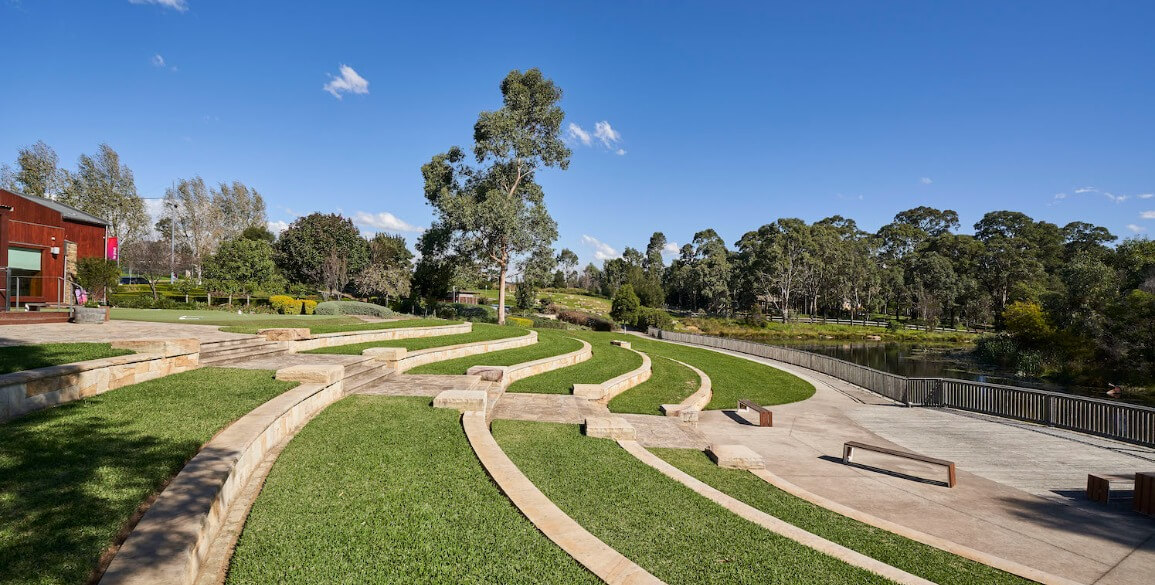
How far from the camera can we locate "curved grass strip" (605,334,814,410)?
15.1 metres

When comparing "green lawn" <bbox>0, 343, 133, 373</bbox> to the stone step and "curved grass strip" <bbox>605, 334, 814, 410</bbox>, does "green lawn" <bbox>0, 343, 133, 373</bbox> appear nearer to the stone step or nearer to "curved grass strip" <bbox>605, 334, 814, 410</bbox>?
the stone step

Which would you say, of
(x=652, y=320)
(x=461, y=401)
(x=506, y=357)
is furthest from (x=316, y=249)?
(x=461, y=401)

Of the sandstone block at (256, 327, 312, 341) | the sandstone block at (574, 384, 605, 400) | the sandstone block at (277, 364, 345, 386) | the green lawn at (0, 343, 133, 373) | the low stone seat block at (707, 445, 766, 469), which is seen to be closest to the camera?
the green lawn at (0, 343, 133, 373)

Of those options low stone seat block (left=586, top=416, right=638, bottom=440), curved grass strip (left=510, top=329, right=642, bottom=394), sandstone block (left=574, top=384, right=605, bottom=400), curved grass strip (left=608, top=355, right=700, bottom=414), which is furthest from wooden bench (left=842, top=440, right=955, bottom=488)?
curved grass strip (left=510, top=329, right=642, bottom=394)

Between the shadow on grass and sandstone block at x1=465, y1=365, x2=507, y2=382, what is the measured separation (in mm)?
6138

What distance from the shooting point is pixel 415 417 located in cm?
747

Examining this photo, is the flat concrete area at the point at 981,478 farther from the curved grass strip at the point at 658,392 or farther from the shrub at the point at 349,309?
the shrub at the point at 349,309

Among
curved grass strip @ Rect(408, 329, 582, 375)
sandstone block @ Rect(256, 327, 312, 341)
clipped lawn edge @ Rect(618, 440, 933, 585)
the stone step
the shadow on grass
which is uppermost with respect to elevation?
sandstone block @ Rect(256, 327, 312, 341)

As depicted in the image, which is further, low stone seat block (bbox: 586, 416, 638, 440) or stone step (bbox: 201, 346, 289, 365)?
stone step (bbox: 201, 346, 289, 365)

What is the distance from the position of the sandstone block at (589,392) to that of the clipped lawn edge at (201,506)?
5.95 metres

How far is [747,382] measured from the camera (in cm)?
1786

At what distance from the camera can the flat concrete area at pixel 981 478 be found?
560 cm

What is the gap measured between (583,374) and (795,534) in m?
9.43

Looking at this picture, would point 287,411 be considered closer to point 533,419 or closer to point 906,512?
point 533,419
